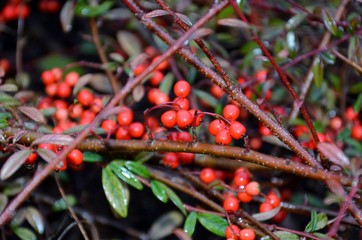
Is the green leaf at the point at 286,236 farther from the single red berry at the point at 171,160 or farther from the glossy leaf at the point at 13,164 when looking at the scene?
the glossy leaf at the point at 13,164

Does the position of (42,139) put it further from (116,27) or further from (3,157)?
(116,27)

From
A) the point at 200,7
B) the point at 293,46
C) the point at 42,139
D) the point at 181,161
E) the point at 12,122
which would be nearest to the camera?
the point at 42,139

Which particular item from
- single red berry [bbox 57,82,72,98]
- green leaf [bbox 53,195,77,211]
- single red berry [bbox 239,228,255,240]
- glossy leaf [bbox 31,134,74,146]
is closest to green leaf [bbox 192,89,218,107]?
single red berry [bbox 57,82,72,98]

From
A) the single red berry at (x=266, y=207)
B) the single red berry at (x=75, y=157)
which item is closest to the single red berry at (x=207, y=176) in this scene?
the single red berry at (x=266, y=207)

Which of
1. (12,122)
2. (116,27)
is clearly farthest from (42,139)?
→ (116,27)

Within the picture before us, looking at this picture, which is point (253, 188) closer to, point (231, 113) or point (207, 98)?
point (231, 113)
